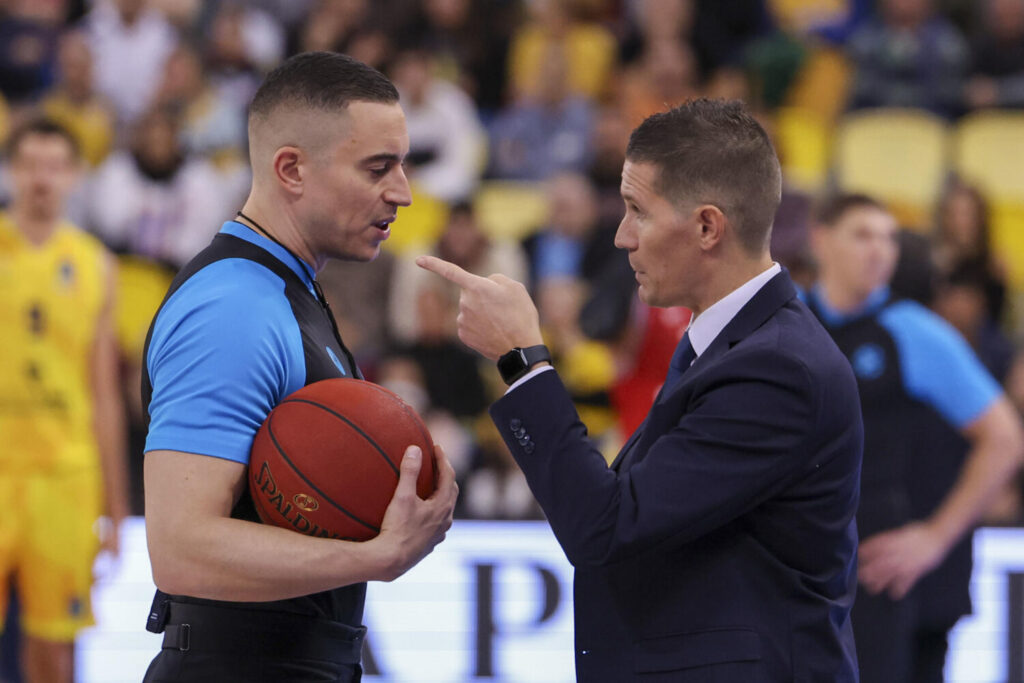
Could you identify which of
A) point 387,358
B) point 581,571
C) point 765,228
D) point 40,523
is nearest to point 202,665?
point 581,571

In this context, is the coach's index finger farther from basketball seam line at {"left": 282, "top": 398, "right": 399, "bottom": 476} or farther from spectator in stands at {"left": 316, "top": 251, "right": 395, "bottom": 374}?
spectator in stands at {"left": 316, "top": 251, "right": 395, "bottom": 374}

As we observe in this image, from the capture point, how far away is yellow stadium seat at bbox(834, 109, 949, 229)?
9.52 meters

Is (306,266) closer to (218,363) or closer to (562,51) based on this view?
(218,363)

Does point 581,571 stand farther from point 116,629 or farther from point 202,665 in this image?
point 116,629

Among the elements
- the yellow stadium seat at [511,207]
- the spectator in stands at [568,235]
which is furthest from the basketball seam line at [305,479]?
the yellow stadium seat at [511,207]

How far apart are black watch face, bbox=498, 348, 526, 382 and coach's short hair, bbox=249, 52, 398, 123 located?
2.15 ft

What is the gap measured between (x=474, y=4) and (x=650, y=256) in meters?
8.37

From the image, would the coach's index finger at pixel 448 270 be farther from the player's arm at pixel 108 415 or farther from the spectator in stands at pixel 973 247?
the spectator in stands at pixel 973 247

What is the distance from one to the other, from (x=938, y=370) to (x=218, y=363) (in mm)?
2931

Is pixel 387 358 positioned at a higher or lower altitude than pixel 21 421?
higher

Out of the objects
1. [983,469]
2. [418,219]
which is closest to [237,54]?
[418,219]

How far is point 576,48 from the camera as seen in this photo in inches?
404

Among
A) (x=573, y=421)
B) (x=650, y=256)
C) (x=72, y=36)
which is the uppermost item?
(x=72, y=36)

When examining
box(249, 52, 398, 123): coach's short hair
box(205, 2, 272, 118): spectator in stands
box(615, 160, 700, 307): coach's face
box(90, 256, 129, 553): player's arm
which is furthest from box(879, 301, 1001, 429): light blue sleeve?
box(205, 2, 272, 118): spectator in stands
